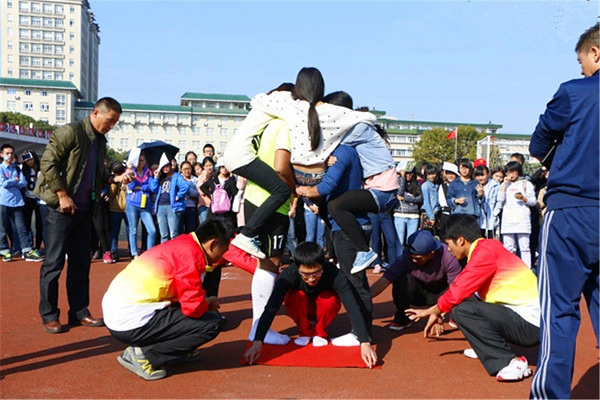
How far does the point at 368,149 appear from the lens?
16.1ft

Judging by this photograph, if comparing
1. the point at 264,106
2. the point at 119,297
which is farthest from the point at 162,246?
the point at 264,106

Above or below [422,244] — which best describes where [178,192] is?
above

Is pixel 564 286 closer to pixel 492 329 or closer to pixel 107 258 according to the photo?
pixel 492 329

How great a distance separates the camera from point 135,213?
10312mm

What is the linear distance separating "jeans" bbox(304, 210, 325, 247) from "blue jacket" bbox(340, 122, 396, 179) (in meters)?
5.47

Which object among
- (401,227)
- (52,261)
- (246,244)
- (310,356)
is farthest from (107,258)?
(310,356)

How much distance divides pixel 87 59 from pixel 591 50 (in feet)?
446

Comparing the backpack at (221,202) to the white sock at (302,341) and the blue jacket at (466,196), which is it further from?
the white sock at (302,341)

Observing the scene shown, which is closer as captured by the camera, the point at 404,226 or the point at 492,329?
the point at 492,329

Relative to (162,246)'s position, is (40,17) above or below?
above

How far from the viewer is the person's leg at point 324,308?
5.14 meters

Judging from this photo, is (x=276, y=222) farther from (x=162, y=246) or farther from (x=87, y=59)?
(x=87, y=59)

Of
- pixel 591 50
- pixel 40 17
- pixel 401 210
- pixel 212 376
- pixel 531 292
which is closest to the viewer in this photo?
pixel 591 50

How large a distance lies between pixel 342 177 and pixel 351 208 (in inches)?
10.4
